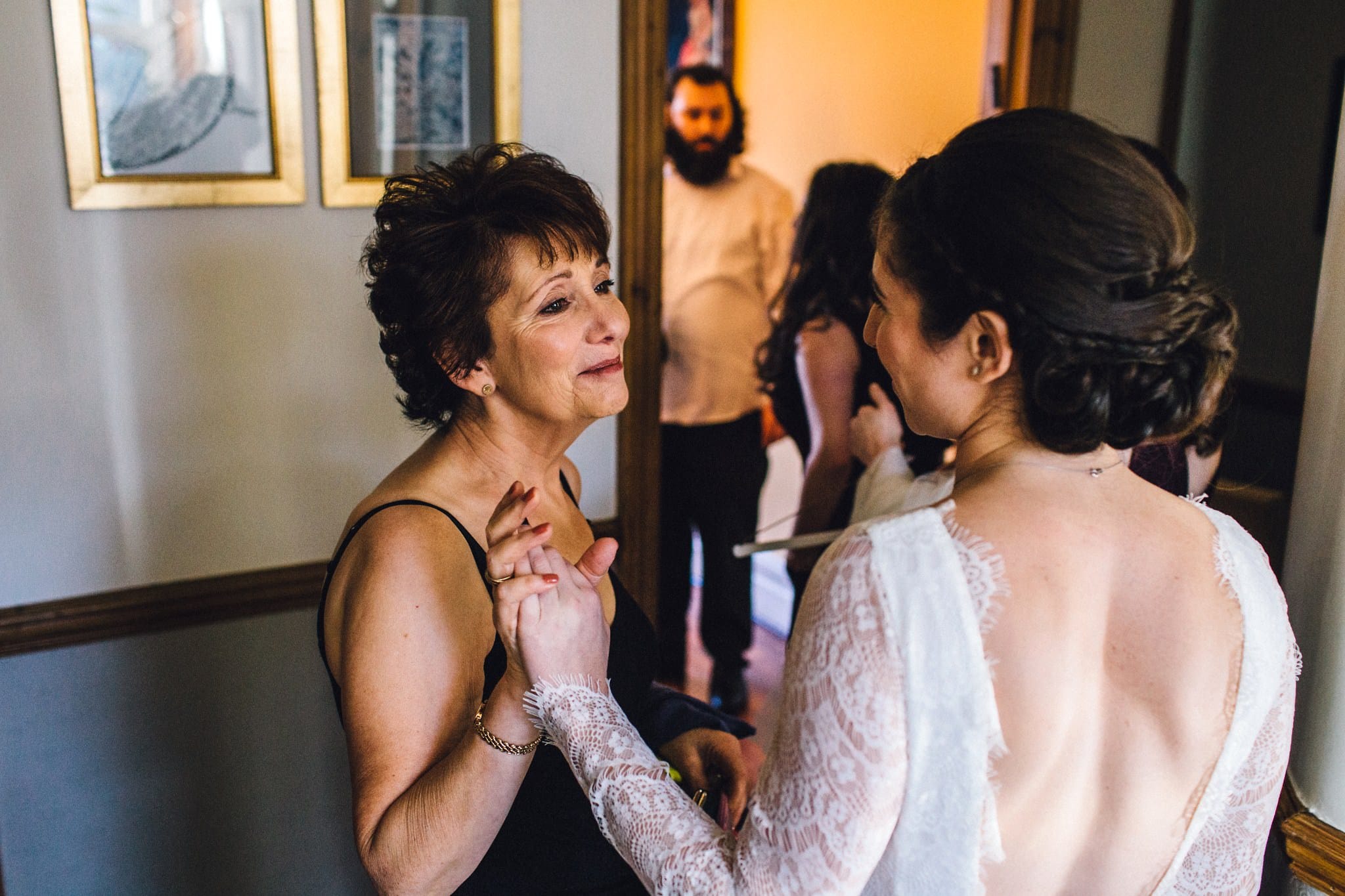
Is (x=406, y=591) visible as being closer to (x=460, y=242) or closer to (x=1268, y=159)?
(x=460, y=242)

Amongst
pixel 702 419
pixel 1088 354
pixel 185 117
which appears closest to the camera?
pixel 1088 354

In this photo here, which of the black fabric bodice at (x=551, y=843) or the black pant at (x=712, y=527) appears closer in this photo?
the black fabric bodice at (x=551, y=843)

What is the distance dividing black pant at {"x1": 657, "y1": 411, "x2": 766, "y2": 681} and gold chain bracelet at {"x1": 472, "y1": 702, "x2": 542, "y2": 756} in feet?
7.42

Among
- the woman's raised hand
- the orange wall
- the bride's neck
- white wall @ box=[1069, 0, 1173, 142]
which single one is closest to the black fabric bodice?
the woman's raised hand

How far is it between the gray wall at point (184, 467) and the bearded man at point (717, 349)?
4.07 ft

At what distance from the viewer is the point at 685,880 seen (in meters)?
0.94

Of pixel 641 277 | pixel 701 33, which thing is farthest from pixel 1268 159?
pixel 701 33

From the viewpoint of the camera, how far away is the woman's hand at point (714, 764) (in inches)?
58.4

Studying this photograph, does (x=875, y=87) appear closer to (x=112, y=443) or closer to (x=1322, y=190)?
(x=1322, y=190)

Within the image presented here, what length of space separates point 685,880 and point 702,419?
2.55m

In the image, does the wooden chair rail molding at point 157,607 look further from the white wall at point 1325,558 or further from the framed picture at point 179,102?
the white wall at point 1325,558

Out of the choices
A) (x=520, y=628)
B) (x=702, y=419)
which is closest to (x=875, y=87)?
(x=702, y=419)

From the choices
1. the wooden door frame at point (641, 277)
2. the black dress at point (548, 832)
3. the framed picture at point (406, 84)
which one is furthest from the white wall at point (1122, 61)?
the black dress at point (548, 832)

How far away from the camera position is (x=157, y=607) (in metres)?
2.00
